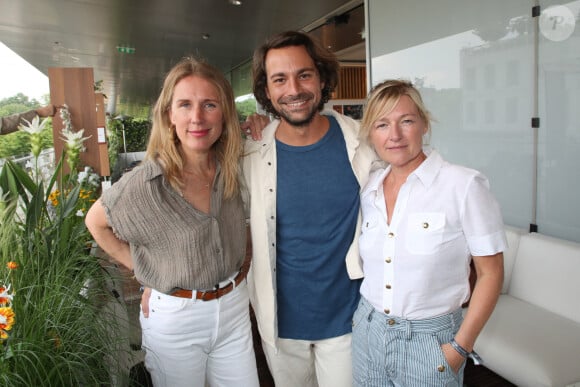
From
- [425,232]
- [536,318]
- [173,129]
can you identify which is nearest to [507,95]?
[536,318]

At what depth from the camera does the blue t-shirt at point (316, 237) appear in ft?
5.90

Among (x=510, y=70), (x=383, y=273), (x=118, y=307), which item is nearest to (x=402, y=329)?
(x=383, y=273)

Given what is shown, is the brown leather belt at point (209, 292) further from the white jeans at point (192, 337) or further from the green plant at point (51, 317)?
the green plant at point (51, 317)

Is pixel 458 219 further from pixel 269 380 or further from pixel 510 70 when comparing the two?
pixel 510 70

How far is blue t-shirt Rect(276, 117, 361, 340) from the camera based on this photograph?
180cm

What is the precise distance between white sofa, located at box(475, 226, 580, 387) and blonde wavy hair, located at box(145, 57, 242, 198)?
1850mm

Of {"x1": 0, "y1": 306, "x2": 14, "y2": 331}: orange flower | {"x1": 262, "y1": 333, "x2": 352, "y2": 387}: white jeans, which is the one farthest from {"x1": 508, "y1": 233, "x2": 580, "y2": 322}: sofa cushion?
{"x1": 0, "y1": 306, "x2": 14, "y2": 331}: orange flower

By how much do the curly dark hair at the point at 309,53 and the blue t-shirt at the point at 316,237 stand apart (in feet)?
0.94

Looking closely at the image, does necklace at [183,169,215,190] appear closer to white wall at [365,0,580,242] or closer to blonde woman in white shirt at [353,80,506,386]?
blonde woman in white shirt at [353,80,506,386]

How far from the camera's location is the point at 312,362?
1.99 meters

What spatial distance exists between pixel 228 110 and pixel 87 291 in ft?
2.61

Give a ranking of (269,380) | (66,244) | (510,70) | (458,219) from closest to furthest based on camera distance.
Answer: (458,219), (66,244), (269,380), (510,70)

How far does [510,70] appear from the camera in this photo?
384 cm

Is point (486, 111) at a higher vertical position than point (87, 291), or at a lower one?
higher
